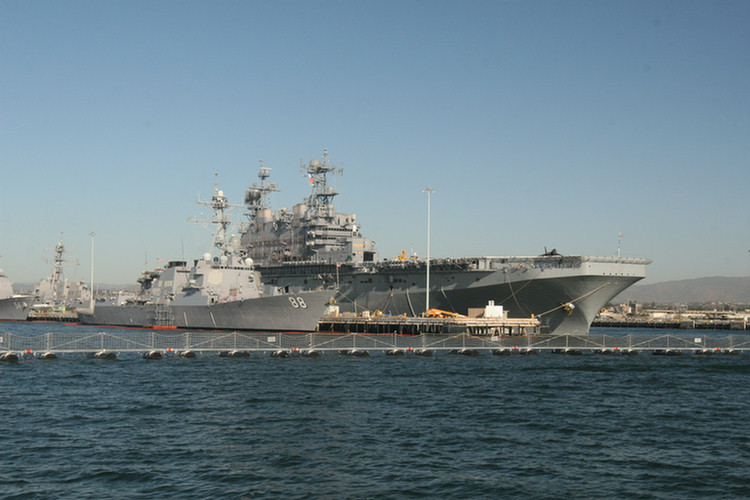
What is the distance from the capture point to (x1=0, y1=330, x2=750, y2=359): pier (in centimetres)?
3316

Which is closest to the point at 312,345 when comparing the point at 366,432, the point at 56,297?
the point at 366,432

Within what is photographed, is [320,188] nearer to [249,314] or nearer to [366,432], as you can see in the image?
[249,314]

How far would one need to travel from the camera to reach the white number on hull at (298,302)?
47.2 meters

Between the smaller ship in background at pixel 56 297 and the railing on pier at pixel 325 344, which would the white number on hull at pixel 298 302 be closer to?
the railing on pier at pixel 325 344

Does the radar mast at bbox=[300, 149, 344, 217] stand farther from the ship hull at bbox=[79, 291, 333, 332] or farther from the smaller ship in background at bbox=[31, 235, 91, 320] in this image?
the smaller ship in background at bbox=[31, 235, 91, 320]

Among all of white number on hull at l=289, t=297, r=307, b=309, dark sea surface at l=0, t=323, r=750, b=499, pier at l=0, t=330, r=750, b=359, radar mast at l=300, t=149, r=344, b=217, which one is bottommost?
dark sea surface at l=0, t=323, r=750, b=499

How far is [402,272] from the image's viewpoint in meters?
52.9

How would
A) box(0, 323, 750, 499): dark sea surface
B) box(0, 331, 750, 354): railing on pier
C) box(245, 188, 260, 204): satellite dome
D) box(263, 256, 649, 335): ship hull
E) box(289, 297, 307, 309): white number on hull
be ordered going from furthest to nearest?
1. box(245, 188, 260, 204): satellite dome
2. box(289, 297, 307, 309): white number on hull
3. box(263, 256, 649, 335): ship hull
4. box(0, 331, 750, 354): railing on pier
5. box(0, 323, 750, 499): dark sea surface

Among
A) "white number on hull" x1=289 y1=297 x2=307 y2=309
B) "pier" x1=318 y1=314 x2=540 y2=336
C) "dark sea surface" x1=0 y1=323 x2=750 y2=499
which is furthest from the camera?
"white number on hull" x1=289 y1=297 x2=307 y2=309

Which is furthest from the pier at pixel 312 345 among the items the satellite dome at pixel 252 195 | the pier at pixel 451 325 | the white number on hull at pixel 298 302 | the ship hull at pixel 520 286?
the satellite dome at pixel 252 195

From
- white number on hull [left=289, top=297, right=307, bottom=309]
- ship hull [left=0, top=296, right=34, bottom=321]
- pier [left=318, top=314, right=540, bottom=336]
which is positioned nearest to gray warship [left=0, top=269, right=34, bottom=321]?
ship hull [left=0, top=296, right=34, bottom=321]

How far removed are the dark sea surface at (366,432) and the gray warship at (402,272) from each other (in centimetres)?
1543

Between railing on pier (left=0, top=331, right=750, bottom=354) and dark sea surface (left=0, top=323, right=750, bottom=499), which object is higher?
railing on pier (left=0, top=331, right=750, bottom=354)

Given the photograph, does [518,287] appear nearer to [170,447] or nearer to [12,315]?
[170,447]
